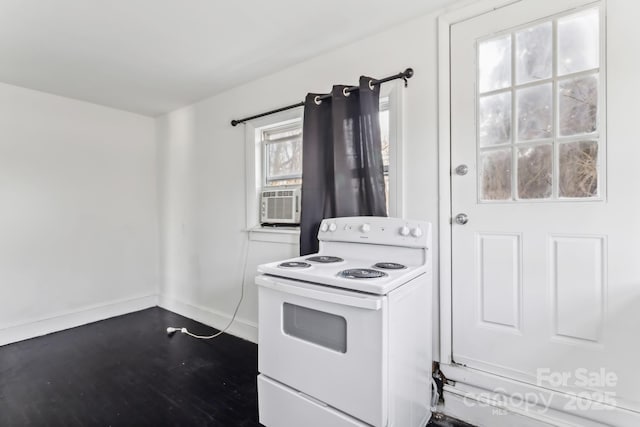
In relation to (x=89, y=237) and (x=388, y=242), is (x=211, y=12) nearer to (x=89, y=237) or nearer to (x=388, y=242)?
(x=388, y=242)

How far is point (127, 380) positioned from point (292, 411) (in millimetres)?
1335

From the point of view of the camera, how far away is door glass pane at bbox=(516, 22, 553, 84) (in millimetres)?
1463

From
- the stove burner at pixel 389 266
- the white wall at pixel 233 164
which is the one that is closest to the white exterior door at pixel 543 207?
the white wall at pixel 233 164

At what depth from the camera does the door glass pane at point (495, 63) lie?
1564 millimetres

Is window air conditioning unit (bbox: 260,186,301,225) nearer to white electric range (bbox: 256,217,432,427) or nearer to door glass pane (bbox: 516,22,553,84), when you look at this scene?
white electric range (bbox: 256,217,432,427)

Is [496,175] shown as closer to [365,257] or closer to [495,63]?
[495,63]

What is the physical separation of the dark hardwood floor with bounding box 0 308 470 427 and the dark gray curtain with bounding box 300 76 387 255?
3.26ft

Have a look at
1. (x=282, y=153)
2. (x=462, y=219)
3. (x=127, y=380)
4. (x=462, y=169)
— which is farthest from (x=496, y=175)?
(x=127, y=380)

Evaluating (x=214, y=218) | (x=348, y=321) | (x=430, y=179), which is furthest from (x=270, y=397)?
(x=214, y=218)

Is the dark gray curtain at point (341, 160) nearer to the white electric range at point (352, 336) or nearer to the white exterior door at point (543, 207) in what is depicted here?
the white electric range at point (352, 336)

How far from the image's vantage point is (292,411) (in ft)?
4.55

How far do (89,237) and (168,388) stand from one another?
1977 mm

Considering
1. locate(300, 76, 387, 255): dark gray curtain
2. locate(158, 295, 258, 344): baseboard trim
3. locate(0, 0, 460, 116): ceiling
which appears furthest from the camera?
locate(158, 295, 258, 344): baseboard trim

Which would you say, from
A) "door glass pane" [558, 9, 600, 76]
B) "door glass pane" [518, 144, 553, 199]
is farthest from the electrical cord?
"door glass pane" [558, 9, 600, 76]
